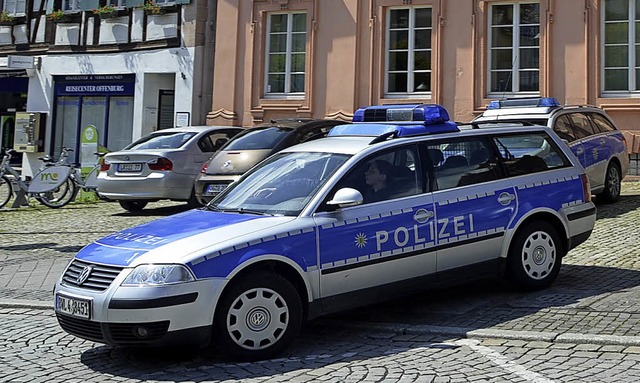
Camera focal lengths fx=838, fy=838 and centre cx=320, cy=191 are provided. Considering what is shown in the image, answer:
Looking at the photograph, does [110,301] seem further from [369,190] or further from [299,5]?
[299,5]

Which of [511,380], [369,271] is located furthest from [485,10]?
[511,380]

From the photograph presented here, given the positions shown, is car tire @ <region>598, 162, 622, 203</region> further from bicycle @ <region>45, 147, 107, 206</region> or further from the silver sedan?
bicycle @ <region>45, 147, 107, 206</region>

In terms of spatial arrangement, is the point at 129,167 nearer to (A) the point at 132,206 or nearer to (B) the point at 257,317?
(A) the point at 132,206

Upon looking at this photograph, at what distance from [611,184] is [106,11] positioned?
55.7 feet

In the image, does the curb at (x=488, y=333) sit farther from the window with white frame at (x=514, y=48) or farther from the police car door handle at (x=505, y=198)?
the window with white frame at (x=514, y=48)

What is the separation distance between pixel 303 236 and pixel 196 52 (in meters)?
17.9

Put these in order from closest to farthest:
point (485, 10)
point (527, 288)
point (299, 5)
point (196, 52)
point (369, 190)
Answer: point (369, 190)
point (527, 288)
point (485, 10)
point (299, 5)
point (196, 52)

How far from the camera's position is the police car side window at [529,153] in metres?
8.00

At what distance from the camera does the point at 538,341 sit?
650 cm

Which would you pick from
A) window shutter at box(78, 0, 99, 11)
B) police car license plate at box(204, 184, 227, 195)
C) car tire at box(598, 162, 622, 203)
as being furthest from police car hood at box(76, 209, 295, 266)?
window shutter at box(78, 0, 99, 11)

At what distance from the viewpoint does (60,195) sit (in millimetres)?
18156

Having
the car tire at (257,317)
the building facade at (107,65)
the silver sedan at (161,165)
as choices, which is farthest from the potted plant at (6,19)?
the car tire at (257,317)

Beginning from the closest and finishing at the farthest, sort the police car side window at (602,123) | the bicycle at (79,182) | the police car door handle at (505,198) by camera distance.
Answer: the police car door handle at (505,198) < the police car side window at (602,123) < the bicycle at (79,182)

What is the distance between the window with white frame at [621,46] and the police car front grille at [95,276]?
15012 millimetres
